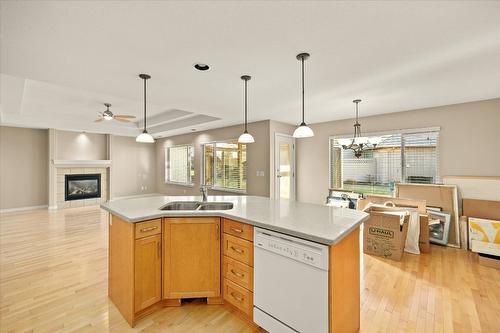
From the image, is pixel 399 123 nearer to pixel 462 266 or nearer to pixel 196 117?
pixel 462 266

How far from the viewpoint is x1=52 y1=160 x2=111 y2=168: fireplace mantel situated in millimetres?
6828

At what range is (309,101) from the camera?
3.77 m

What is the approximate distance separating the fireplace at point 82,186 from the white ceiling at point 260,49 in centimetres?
409

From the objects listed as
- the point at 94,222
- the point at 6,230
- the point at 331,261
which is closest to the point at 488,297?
the point at 331,261

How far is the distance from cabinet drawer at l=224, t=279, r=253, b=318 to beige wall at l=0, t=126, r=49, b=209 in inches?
306

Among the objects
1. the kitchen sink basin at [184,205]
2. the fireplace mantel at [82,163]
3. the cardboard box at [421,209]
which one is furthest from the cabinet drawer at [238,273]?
the fireplace mantel at [82,163]

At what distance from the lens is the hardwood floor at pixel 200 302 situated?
1.94 meters

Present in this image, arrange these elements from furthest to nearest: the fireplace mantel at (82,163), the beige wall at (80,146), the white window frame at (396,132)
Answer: the beige wall at (80,146)
the fireplace mantel at (82,163)
the white window frame at (396,132)

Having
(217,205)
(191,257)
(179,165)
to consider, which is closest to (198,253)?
(191,257)

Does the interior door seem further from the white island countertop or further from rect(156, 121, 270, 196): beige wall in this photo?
the white island countertop

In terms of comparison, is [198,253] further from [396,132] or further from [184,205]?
[396,132]

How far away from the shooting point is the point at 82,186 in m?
7.40

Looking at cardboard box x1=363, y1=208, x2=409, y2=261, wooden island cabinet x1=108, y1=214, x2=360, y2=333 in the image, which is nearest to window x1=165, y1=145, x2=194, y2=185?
wooden island cabinet x1=108, y1=214, x2=360, y2=333

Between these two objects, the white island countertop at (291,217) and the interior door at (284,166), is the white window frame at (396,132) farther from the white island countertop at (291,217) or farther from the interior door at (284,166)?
the white island countertop at (291,217)
